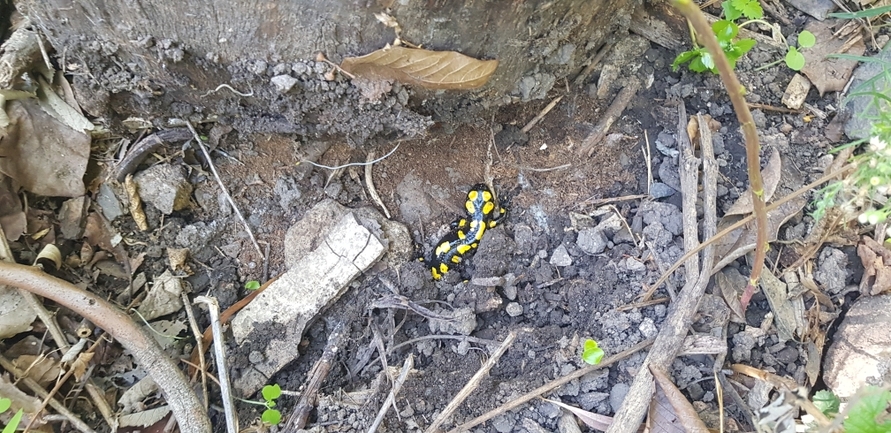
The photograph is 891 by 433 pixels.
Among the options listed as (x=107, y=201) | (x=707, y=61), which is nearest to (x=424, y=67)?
(x=707, y=61)

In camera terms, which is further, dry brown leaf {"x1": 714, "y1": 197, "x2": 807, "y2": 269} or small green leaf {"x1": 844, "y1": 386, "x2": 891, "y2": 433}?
dry brown leaf {"x1": 714, "y1": 197, "x2": 807, "y2": 269}

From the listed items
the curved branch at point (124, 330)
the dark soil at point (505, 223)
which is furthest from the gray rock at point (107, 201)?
the curved branch at point (124, 330)

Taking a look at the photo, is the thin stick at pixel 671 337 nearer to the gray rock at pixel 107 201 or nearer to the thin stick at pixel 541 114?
the thin stick at pixel 541 114

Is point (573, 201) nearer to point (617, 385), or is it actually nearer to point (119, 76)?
point (617, 385)

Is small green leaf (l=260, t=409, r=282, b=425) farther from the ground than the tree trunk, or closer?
closer

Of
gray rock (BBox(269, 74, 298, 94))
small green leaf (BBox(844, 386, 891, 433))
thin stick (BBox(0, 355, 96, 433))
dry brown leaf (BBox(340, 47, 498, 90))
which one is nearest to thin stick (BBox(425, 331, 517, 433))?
dry brown leaf (BBox(340, 47, 498, 90))

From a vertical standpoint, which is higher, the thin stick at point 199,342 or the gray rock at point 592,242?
the gray rock at point 592,242

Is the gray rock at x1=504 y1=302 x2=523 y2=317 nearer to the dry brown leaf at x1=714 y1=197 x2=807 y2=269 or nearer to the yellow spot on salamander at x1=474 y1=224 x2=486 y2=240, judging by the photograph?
the yellow spot on salamander at x1=474 y1=224 x2=486 y2=240

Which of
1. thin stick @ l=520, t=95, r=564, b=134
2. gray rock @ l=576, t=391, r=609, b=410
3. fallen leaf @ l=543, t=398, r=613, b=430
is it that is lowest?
fallen leaf @ l=543, t=398, r=613, b=430
